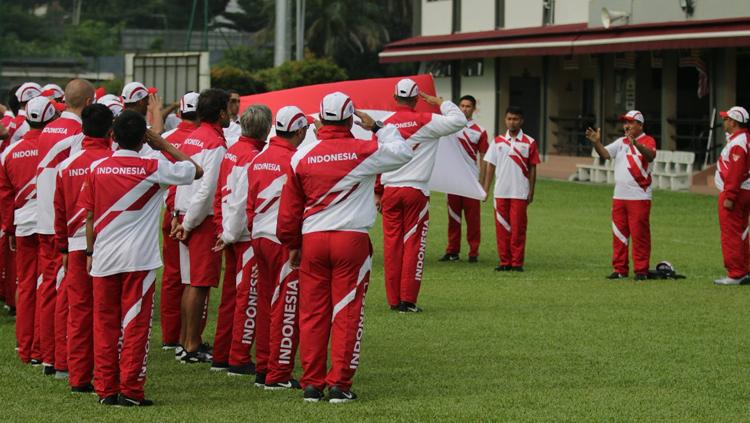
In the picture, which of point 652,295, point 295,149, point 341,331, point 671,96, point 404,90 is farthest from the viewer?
point 671,96

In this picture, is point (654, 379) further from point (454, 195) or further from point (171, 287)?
point (454, 195)

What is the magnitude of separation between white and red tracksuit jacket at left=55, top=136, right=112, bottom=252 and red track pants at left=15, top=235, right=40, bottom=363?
4.70 feet

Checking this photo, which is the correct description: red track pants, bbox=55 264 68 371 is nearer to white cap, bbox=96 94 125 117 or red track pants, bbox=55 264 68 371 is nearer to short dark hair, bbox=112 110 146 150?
short dark hair, bbox=112 110 146 150

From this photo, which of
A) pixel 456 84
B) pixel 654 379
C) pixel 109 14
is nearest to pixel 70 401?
pixel 654 379

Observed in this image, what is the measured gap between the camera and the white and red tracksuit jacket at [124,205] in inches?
355

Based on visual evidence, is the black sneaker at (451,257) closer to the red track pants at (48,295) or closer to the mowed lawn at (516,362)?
the mowed lawn at (516,362)

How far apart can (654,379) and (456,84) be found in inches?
1425

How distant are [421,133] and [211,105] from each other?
309 centimetres

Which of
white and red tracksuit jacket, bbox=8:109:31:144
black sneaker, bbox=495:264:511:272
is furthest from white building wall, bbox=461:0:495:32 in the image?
white and red tracksuit jacket, bbox=8:109:31:144

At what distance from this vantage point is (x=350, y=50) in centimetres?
7194

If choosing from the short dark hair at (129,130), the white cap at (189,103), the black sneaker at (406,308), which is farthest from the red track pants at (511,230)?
the short dark hair at (129,130)

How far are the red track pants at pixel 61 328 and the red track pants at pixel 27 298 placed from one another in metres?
0.72

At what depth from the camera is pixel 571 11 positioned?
130ft

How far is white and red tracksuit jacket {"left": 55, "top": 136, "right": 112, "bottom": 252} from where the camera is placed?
31.2 feet
